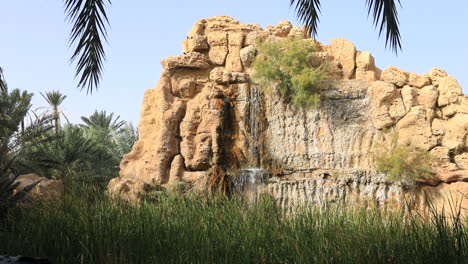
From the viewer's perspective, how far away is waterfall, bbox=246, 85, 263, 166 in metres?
17.0

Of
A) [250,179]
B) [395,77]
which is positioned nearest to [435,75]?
[395,77]

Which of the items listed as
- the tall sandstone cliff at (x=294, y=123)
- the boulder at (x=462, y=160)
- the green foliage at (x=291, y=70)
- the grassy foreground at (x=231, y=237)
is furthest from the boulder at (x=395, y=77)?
the grassy foreground at (x=231, y=237)

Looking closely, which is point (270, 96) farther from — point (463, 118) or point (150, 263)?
point (150, 263)

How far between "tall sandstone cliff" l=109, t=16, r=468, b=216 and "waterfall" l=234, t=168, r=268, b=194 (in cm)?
39

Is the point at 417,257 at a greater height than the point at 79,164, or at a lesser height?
lesser

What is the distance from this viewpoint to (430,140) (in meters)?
16.0

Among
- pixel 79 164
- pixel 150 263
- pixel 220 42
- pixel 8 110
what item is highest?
pixel 220 42

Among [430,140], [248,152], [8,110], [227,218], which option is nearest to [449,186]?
[430,140]

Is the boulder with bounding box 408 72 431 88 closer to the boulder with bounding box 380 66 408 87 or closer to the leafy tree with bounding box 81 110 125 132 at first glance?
the boulder with bounding box 380 66 408 87

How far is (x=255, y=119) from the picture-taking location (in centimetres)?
1717

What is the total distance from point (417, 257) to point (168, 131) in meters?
11.9

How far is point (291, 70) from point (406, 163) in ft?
14.0

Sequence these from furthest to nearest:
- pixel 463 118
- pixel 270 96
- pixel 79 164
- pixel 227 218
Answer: pixel 79 164, pixel 270 96, pixel 463 118, pixel 227 218

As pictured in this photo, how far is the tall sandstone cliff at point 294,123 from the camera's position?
51.5ft
